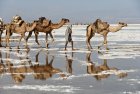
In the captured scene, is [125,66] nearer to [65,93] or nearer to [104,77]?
[104,77]

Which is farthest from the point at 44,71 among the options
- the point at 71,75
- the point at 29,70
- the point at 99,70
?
the point at 99,70

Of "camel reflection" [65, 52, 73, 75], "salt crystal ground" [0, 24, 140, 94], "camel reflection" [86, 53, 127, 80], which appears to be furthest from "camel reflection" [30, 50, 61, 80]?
"camel reflection" [86, 53, 127, 80]

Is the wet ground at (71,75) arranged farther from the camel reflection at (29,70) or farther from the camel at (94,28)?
the camel at (94,28)

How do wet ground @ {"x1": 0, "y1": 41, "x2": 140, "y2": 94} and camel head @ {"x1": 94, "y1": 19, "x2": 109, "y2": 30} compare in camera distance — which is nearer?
wet ground @ {"x1": 0, "y1": 41, "x2": 140, "y2": 94}

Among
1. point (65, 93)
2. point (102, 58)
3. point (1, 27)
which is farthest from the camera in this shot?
point (1, 27)

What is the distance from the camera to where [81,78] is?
483 inches

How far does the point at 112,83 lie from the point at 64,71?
2.90 m

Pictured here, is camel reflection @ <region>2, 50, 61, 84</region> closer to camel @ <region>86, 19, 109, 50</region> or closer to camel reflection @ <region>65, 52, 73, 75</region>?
camel reflection @ <region>65, 52, 73, 75</region>

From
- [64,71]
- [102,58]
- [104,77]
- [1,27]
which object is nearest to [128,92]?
[104,77]

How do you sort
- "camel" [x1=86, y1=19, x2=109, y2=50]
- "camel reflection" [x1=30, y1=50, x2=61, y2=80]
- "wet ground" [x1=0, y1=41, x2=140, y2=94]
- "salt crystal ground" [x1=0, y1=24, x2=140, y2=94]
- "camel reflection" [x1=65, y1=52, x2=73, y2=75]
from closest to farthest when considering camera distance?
1. "salt crystal ground" [x1=0, y1=24, x2=140, y2=94]
2. "wet ground" [x1=0, y1=41, x2=140, y2=94]
3. "camel reflection" [x1=30, y1=50, x2=61, y2=80]
4. "camel reflection" [x1=65, y1=52, x2=73, y2=75]
5. "camel" [x1=86, y1=19, x2=109, y2=50]

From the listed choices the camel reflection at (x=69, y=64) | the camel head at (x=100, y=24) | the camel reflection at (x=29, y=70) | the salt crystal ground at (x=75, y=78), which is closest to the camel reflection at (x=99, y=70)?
the salt crystal ground at (x=75, y=78)

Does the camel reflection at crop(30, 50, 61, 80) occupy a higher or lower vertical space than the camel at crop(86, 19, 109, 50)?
lower

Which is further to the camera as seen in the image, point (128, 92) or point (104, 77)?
point (104, 77)

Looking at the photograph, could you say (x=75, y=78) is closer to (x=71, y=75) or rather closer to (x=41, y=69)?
(x=71, y=75)
